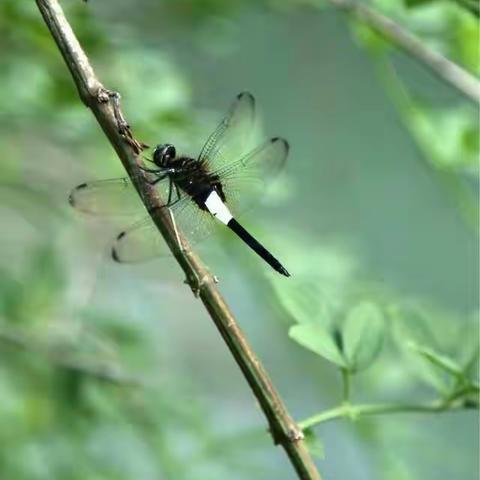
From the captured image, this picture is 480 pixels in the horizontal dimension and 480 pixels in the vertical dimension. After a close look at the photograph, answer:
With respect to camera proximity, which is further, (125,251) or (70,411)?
(70,411)

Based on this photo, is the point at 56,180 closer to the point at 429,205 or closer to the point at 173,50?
the point at 173,50

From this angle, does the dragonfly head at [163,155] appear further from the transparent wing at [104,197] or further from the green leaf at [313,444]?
the green leaf at [313,444]

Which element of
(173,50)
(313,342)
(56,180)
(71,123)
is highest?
(173,50)

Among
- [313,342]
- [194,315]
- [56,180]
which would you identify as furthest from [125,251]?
[194,315]

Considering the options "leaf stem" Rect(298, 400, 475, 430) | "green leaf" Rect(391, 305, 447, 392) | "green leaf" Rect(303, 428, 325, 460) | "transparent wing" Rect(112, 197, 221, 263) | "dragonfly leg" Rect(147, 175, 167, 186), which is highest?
"transparent wing" Rect(112, 197, 221, 263)

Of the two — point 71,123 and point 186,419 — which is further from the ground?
point 71,123

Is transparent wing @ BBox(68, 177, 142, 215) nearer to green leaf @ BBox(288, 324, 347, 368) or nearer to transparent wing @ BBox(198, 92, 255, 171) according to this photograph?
transparent wing @ BBox(198, 92, 255, 171)

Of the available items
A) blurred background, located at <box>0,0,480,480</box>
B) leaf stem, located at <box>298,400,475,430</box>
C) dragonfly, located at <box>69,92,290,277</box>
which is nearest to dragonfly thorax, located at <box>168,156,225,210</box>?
dragonfly, located at <box>69,92,290,277</box>
